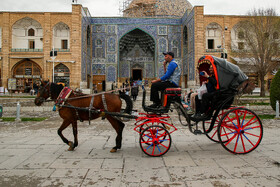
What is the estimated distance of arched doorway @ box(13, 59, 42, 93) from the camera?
A: 24.6 metres

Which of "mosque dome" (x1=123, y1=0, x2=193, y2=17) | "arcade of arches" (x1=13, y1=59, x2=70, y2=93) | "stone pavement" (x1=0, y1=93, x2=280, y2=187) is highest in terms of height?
"mosque dome" (x1=123, y1=0, x2=193, y2=17)

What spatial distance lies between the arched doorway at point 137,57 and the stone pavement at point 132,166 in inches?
997

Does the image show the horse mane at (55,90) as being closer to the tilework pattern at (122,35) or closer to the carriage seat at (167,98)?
the carriage seat at (167,98)

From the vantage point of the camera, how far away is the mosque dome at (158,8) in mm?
31062

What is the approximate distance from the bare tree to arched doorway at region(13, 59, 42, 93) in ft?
70.9

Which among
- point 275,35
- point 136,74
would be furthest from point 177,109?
point 136,74

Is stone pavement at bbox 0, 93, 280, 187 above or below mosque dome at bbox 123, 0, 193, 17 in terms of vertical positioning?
below

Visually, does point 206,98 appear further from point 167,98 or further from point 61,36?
point 61,36

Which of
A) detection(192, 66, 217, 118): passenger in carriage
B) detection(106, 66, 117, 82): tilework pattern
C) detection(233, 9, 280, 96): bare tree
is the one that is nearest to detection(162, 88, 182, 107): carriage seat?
detection(192, 66, 217, 118): passenger in carriage

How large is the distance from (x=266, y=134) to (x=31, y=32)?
26504mm

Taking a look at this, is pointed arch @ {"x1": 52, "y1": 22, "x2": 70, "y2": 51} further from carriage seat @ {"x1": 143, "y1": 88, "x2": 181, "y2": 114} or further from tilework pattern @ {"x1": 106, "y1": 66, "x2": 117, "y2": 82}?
carriage seat @ {"x1": 143, "y1": 88, "x2": 181, "y2": 114}

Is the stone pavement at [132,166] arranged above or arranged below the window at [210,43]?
below

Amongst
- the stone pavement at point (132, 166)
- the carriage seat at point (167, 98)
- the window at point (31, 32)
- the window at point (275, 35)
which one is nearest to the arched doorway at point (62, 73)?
the window at point (31, 32)

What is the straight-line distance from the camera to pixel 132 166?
349 centimetres
